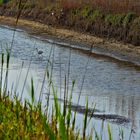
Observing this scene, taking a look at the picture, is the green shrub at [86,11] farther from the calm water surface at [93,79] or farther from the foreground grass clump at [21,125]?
the foreground grass clump at [21,125]

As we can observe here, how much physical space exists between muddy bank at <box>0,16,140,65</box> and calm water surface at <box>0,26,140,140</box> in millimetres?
803

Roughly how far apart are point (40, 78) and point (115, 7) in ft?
31.7

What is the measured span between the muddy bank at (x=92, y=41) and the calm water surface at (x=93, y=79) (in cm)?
80

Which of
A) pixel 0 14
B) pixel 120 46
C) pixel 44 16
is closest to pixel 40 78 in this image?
pixel 120 46

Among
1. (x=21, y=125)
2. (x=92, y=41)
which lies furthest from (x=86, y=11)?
(x=21, y=125)

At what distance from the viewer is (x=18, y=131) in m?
4.84

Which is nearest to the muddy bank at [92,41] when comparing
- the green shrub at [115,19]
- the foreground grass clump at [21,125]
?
the green shrub at [115,19]

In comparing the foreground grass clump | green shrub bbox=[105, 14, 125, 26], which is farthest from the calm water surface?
the foreground grass clump

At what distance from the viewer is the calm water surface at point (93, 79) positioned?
11980 millimetres

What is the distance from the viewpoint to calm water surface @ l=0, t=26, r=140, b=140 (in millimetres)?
11980

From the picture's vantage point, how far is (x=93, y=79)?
1648 centimetres

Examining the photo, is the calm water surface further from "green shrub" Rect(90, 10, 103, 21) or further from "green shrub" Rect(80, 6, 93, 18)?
"green shrub" Rect(80, 6, 93, 18)

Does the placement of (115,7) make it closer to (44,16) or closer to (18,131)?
(44,16)

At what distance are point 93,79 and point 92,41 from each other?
6.33 meters
